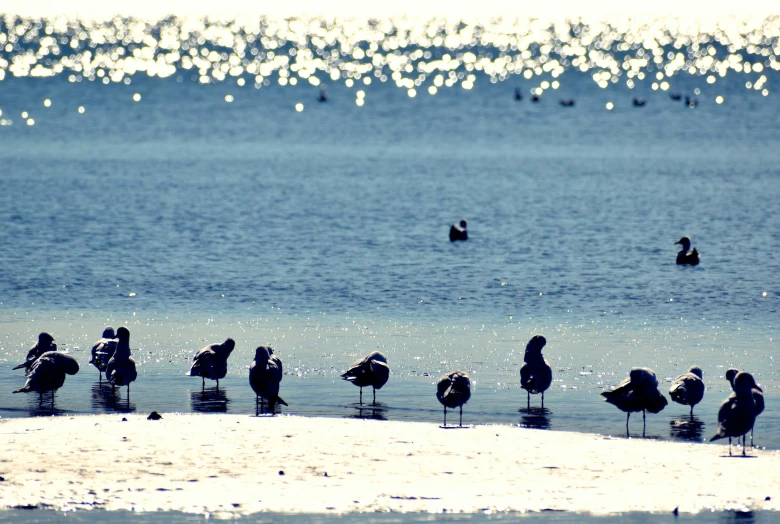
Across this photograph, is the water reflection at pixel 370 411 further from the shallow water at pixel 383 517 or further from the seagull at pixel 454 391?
the shallow water at pixel 383 517

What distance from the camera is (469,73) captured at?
437 feet

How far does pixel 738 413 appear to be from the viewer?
53.1ft

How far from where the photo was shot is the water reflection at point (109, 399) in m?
19.3

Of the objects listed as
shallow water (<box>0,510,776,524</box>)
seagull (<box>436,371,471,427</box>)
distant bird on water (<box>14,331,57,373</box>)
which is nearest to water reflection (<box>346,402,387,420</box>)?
seagull (<box>436,371,471,427</box>)

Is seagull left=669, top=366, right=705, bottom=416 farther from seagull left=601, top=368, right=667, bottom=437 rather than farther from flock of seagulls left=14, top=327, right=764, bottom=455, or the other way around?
seagull left=601, top=368, right=667, bottom=437

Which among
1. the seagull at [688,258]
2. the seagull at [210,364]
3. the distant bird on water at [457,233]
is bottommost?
the seagull at [210,364]

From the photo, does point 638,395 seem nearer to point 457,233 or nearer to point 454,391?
point 454,391

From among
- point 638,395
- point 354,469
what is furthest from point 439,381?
point 354,469

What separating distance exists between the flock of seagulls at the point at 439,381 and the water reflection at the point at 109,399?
0.18m

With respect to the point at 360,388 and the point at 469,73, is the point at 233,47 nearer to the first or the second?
the point at 469,73

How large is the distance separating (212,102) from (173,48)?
256 ft

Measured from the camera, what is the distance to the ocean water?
21.9 metres

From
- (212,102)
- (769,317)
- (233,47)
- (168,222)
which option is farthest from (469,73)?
(769,317)

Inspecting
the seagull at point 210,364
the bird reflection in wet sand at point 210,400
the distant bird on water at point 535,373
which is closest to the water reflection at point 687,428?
the distant bird on water at point 535,373
